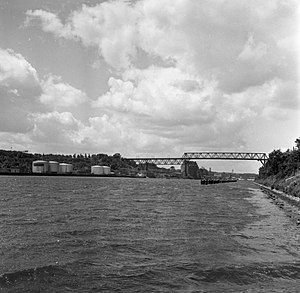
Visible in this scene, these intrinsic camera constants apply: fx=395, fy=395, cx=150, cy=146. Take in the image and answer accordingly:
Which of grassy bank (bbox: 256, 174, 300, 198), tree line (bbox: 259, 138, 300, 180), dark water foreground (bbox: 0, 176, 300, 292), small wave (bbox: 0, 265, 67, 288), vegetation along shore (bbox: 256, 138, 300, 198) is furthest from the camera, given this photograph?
tree line (bbox: 259, 138, 300, 180)

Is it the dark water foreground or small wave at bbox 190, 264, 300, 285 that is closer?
the dark water foreground

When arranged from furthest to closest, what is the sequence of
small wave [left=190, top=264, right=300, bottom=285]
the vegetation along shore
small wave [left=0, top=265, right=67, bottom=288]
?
the vegetation along shore → small wave [left=190, top=264, right=300, bottom=285] → small wave [left=0, top=265, right=67, bottom=288]

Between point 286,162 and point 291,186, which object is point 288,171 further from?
point 291,186

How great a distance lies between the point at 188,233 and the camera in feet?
95.4

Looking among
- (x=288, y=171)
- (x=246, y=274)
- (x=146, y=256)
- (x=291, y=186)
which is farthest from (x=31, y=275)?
(x=288, y=171)

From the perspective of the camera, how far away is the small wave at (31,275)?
53.8ft

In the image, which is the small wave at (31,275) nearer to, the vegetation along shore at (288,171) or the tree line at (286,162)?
the vegetation along shore at (288,171)

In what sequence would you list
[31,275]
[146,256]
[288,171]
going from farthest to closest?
[288,171]
[146,256]
[31,275]

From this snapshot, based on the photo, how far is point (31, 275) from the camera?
17.2 m

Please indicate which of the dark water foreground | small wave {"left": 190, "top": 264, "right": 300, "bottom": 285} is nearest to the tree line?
the dark water foreground

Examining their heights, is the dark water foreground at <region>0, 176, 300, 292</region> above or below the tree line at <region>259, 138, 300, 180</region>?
below

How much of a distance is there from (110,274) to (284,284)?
7.43 meters

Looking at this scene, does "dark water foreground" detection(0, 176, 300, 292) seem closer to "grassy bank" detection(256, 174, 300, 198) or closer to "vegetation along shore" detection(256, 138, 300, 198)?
"grassy bank" detection(256, 174, 300, 198)

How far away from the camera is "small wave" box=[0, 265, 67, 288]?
16.4 meters
